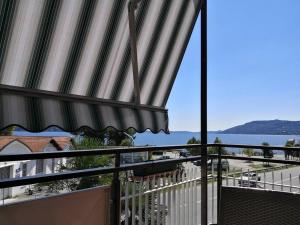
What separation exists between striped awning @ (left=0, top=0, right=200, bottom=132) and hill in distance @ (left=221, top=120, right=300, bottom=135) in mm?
103652

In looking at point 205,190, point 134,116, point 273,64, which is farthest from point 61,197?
point 273,64

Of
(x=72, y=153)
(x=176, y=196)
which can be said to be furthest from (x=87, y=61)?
(x=176, y=196)

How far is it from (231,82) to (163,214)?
49102mm

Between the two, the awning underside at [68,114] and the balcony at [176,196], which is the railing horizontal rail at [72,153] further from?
the awning underside at [68,114]

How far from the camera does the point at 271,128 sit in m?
122

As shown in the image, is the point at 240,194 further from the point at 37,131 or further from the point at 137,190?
the point at 37,131

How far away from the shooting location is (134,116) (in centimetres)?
329

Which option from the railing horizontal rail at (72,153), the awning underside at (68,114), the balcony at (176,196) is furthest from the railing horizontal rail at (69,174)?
the awning underside at (68,114)

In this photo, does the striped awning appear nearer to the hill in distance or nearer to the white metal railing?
the white metal railing

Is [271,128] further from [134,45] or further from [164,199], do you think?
[134,45]

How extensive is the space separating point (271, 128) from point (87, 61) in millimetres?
127178

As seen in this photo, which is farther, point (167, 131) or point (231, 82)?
point (231, 82)

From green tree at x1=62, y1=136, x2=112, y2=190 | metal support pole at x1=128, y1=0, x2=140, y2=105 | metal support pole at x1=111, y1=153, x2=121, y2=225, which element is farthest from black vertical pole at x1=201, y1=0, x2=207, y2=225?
green tree at x1=62, y1=136, x2=112, y2=190

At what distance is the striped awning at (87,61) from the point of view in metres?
2.26
